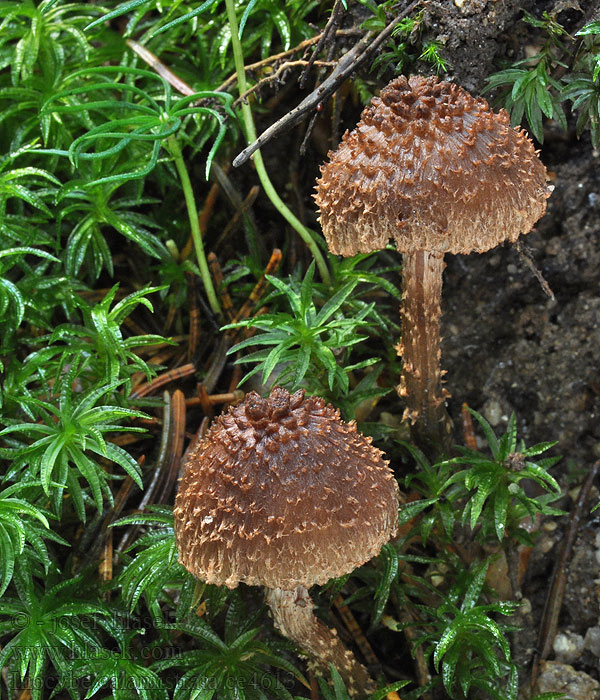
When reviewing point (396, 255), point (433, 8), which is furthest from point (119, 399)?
point (433, 8)

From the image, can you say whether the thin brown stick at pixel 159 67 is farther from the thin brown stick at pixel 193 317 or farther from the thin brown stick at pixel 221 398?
the thin brown stick at pixel 221 398

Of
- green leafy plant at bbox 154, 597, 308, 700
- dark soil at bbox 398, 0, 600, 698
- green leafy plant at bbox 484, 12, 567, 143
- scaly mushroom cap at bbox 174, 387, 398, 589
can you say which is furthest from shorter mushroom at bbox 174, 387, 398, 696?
green leafy plant at bbox 484, 12, 567, 143

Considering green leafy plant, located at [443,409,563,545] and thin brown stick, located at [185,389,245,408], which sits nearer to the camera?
green leafy plant, located at [443,409,563,545]

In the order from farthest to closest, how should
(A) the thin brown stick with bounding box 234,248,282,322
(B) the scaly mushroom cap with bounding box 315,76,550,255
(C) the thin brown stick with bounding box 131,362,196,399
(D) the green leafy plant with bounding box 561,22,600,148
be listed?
1. (A) the thin brown stick with bounding box 234,248,282,322
2. (C) the thin brown stick with bounding box 131,362,196,399
3. (D) the green leafy plant with bounding box 561,22,600,148
4. (B) the scaly mushroom cap with bounding box 315,76,550,255

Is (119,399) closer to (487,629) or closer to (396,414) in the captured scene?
(396,414)

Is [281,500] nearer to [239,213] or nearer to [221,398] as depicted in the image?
[221,398]

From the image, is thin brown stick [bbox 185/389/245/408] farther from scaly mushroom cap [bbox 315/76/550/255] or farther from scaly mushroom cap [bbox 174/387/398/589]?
scaly mushroom cap [bbox 315/76/550/255]
